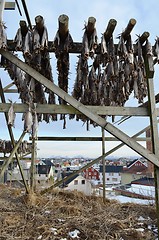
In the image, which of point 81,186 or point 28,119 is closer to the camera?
point 28,119

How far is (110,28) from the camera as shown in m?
2.63

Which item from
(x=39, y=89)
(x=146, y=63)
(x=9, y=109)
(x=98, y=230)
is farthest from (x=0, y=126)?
(x=146, y=63)

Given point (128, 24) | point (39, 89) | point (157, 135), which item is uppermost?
point (128, 24)

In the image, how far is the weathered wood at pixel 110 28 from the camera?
2568mm

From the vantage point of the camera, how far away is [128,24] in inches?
104

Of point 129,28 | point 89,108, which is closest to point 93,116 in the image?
point 89,108

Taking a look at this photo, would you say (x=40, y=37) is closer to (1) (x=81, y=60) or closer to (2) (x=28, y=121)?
(1) (x=81, y=60)

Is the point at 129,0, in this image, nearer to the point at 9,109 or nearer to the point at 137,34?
the point at 137,34

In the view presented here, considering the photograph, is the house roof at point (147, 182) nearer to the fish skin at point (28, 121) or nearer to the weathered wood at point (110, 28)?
the fish skin at point (28, 121)

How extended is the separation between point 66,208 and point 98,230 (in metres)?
1.38

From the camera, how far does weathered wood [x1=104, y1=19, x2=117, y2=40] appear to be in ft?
8.43

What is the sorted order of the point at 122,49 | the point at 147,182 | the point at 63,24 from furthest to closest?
the point at 147,182 → the point at 122,49 → the point at 63,24

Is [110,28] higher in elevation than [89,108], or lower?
higher

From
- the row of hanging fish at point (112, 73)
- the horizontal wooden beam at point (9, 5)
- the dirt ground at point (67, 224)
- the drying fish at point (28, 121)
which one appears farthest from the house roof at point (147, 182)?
the horizontal wooden beam at point (9, 5)
